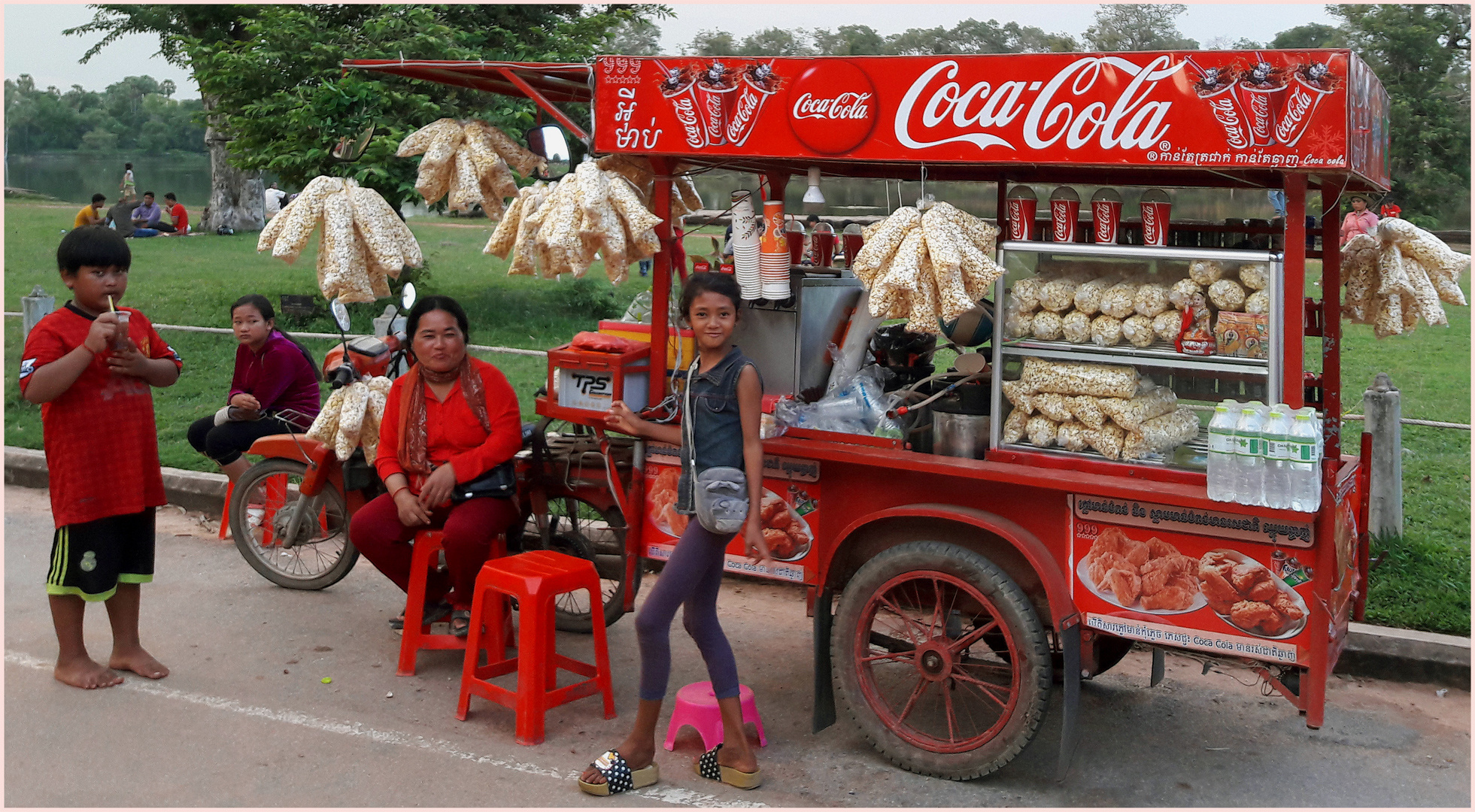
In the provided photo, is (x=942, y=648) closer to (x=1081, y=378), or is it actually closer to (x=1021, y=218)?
(x=1081, y=378)

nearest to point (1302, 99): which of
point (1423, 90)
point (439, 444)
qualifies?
point (439, 444)

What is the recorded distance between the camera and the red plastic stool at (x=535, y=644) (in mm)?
4223

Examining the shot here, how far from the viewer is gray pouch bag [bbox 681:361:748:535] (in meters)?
3.72

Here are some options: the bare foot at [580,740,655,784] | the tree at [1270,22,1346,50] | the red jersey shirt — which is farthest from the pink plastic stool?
the tree at [1270,22,1346,50]

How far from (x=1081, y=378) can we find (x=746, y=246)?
135 cm

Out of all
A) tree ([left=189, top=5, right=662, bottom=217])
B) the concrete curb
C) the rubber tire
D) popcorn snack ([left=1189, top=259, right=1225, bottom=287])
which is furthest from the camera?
tree ([left=189, top=5, right=662, bottom=217])

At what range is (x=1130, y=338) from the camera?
4.08 meters

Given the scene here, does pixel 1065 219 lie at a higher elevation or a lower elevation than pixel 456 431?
higher

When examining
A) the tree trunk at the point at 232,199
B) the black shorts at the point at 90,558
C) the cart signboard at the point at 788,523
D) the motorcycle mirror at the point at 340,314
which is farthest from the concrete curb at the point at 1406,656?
the tree trunk at the point at 232,199

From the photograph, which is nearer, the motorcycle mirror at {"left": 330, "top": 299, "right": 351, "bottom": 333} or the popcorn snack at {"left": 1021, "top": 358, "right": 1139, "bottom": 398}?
the popcorn snack at {"left": 1021, "top": 358, "right": 1139, "bottom": 398}

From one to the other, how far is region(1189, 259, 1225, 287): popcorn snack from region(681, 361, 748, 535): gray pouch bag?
5.52 ft

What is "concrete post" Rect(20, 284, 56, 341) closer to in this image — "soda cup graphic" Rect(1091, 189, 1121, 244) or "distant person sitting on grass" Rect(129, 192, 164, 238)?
"soda cup graphic" Rect(1091, 189, 1121, 244)

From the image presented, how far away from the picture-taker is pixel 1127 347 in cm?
411

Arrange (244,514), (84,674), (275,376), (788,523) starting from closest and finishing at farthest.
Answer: (788,523) < (84,674) < (244,514) < (275,376)
